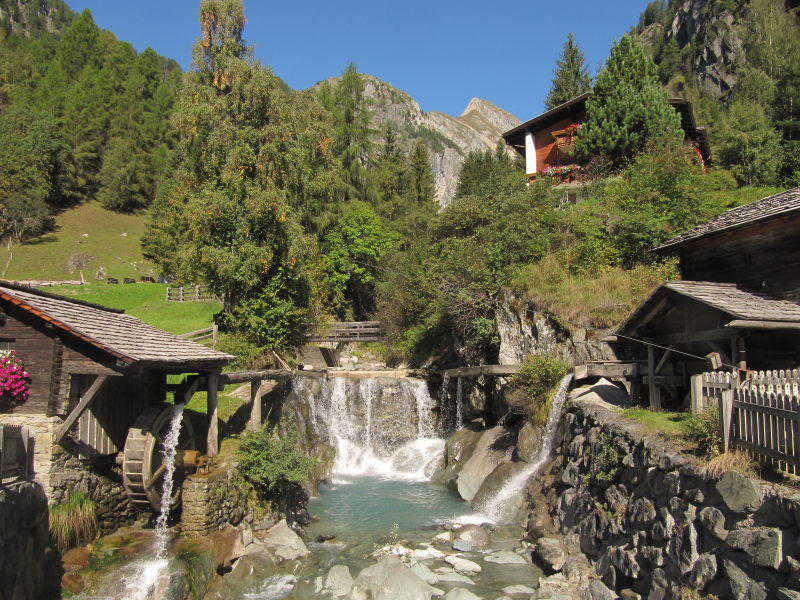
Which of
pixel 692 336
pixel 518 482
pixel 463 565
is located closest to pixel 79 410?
pixel 463 565

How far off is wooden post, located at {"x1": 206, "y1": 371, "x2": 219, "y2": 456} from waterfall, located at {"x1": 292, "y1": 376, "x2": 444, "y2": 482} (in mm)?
7892

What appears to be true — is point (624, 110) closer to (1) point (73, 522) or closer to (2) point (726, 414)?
(2) point (726, 414)

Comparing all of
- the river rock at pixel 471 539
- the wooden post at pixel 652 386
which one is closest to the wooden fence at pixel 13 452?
the river rock at pixel 471 539

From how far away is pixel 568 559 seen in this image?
460 inches

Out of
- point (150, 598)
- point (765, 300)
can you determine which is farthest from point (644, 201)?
point (150, 598)

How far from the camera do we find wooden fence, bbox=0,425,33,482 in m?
9.09

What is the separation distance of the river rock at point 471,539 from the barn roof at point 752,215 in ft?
31.0

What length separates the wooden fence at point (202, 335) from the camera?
2856 cm

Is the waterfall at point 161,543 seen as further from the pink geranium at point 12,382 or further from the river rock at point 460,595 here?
the river rock at point 460,595

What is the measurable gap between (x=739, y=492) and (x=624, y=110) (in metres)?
24.6

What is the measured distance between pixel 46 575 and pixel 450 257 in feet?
64.1

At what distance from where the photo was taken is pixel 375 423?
2356 cm

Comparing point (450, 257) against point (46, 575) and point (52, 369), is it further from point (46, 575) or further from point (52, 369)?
point (46, 575)

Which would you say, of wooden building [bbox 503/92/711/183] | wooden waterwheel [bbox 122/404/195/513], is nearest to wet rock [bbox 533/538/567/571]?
wooden waterwheel [bbox 122/404/195/513]
